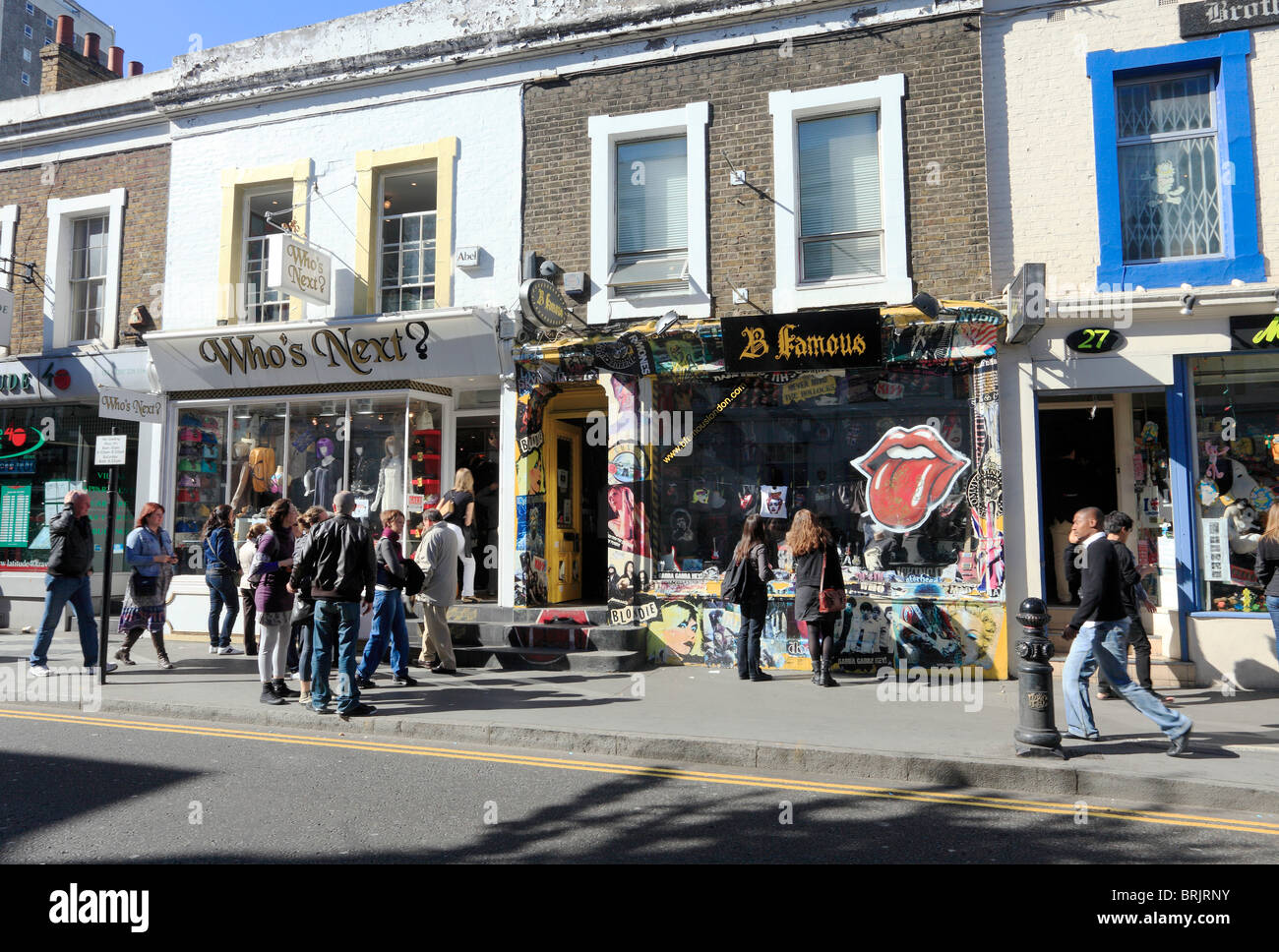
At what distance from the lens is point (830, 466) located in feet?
33.0

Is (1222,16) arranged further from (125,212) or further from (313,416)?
(125,212)

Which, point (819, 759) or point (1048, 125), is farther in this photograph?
point (1048, 125)

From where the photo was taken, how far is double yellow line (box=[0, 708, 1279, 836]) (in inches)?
199

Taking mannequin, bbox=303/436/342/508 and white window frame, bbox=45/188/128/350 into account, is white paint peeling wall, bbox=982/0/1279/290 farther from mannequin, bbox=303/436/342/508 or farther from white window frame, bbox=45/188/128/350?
white window frame, bbox=45/188/128/350

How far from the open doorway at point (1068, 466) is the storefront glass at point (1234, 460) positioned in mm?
1461

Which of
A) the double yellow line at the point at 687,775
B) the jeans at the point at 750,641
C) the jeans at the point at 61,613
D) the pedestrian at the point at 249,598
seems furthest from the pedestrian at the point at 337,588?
the jeans at the point at 750,641

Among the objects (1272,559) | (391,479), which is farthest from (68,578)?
(1272,559)

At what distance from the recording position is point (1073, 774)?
5.58 meters

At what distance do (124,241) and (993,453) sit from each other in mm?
12870

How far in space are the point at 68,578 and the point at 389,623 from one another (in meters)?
3.37

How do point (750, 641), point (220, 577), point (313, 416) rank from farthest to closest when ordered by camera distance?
point (313, 416), point (220, 577), point (750, 641)

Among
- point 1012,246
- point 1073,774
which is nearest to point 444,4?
point 1012,246

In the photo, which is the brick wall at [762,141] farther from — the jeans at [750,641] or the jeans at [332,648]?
the jeans at [332,648]

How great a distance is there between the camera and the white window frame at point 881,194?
977 centimetres
